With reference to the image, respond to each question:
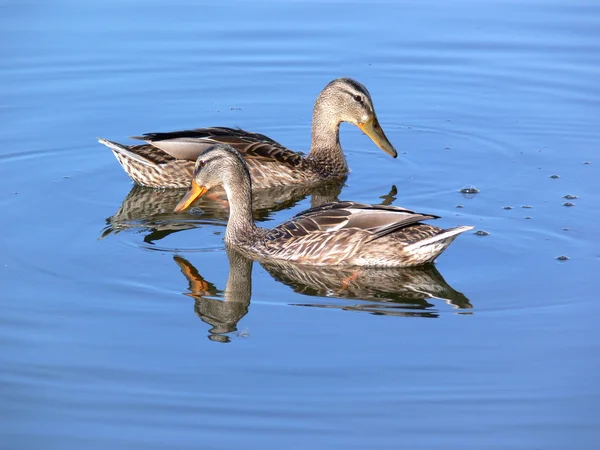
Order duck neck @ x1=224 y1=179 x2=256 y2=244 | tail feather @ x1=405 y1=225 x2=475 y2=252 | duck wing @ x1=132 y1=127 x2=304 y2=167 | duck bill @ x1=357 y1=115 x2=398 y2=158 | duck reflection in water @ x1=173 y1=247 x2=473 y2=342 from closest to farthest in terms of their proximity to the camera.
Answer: duck reflection in water @ x1=173 y1=247 x2=473 y2=342
tail feather @ x1=405 y1=225 x2=475 y2=252
duck neck @ x1=224 y1=179 x2=256 y2=244
duck wing @ x1=132 y1=127 x2=304 y2=167
duck bill @ x1=357 y1=115 x2=398 y2=158

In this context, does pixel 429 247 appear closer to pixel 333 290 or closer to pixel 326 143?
pixel 333 290

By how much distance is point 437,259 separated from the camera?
943cm

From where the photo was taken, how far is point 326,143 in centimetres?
1259

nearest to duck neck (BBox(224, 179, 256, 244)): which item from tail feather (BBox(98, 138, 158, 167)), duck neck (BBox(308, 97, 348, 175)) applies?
tail feather (BBox(98, 138, 158, 167))

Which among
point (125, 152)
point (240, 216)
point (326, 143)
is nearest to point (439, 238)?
point (240, 216)

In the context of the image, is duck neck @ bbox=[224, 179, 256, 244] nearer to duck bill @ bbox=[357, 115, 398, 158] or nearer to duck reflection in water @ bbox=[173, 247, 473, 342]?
duck reflection in water @ bbox=[173, 247, 473, 342]

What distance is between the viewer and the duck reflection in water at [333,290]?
8273 mm

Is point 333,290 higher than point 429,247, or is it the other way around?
point 429,247

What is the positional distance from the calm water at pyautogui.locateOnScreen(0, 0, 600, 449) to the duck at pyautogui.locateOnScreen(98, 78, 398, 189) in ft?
1.12

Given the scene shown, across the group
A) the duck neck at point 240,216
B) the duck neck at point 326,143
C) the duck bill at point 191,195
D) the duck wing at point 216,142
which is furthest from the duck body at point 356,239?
the duck neck at point 326,143

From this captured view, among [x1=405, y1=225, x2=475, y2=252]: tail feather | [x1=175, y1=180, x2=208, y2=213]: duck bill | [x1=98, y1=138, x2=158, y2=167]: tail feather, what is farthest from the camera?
[x1=98, y1=138, x2=158, y2=167]: tail feather

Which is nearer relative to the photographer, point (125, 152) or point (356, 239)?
point (356, 239)

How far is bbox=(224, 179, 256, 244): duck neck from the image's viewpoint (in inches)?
387

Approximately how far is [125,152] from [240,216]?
225 centimetres
